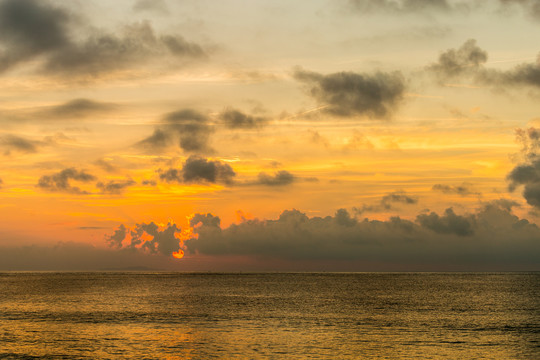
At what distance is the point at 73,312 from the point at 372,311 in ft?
205

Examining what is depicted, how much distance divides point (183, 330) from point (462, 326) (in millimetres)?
44401

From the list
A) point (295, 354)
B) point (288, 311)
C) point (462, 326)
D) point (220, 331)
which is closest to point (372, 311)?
point (288, 311)

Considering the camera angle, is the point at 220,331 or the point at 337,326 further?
the point at 337,326

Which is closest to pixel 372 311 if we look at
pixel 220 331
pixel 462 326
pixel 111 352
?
pixel 462 326

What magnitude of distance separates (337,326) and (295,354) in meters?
27.4

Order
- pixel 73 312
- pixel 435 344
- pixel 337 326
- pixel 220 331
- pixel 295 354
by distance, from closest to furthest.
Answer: pixel 295 354, pixel 435 344, pixel 220 331, pixel 337 326, pixel 73 312

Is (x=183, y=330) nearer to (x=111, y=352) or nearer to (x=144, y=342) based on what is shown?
(x=144, y=342)

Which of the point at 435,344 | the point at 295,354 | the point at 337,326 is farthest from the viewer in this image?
the point at 337,326

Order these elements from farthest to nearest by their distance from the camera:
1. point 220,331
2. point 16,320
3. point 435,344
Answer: point 16,320
point 220,331
point 435,344

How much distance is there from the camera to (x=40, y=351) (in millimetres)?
67188

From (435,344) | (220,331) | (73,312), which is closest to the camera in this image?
(435,344)

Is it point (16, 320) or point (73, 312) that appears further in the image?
point (73, 312)

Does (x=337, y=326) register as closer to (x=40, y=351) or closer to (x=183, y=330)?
(x=183, y=330)

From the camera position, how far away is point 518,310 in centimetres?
12425
